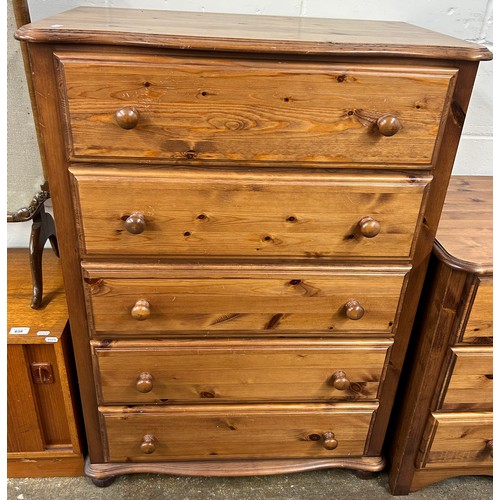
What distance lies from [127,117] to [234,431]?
0.85 m

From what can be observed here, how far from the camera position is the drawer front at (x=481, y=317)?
1091 millimetres

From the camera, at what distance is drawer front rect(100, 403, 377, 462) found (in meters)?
1.28

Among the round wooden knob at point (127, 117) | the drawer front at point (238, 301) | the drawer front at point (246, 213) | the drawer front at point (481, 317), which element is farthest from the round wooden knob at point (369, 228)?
the round wooden knob at point (127, 117)

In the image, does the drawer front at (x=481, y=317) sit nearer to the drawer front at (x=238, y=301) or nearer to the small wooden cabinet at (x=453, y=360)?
the small wooden cabinet at (x=453, y=360)

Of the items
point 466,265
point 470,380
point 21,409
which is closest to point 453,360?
point 470,380

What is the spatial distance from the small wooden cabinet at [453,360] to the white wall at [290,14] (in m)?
0.40

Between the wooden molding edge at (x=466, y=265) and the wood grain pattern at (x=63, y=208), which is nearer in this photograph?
the wood grain pattern at (x=63, y=208)

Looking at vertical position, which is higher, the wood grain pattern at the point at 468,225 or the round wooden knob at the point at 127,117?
the round wooden knob at the point at 127,117

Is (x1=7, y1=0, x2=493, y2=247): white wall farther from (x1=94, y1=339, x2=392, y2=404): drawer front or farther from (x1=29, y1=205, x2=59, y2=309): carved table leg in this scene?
(x1=94, y1=339, x2=392, y2=404): drawer front

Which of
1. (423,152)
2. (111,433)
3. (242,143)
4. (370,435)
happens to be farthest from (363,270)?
(111,433)

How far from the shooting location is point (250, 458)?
4.54 ft

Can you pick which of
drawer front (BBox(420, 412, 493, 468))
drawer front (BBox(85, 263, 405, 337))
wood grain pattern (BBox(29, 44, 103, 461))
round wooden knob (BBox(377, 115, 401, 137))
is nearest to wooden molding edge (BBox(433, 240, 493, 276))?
drawer front (BBox(85, 263, 405, 337))

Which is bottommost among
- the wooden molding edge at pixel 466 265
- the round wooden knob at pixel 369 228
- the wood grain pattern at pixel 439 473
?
the wood grain pattern at pixel 439 473

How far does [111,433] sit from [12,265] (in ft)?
1.93
